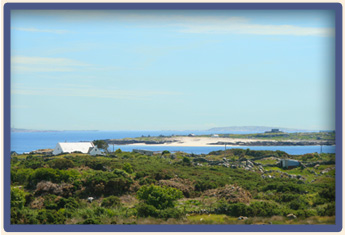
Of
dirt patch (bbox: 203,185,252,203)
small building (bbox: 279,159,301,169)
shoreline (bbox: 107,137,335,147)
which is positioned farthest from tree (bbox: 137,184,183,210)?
shoreline (bbox: 107,137,335,147)

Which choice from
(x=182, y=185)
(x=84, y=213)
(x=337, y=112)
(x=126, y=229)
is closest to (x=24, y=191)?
(x=84, y=213)

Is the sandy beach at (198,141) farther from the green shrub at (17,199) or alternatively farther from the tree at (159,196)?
the green shrub at (17,199)

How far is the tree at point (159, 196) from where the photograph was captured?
11.4 metres

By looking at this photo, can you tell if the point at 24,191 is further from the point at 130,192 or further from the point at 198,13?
the point at 198,13

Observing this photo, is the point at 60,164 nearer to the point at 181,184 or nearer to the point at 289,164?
the point at 181,184

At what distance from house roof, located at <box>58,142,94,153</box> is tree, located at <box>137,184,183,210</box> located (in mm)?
5765

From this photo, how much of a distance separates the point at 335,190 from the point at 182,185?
4.63 m

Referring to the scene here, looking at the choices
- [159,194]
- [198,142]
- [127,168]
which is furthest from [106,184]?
[198,142]

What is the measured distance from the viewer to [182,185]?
12992 millimetres

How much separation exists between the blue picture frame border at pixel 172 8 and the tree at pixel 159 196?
3.11ft

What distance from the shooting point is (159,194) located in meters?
11.5

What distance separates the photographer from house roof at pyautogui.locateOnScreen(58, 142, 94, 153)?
16500 mm

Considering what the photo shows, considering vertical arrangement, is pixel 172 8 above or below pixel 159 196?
above

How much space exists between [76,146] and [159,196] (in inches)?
287
